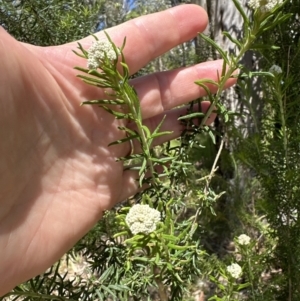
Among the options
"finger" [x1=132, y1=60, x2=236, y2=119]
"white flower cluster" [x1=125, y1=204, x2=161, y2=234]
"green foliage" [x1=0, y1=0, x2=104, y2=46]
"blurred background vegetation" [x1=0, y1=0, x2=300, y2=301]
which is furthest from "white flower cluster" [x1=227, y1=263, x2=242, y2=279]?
"green foliage" [x1=0, y1=0, x2=104, y2=46]

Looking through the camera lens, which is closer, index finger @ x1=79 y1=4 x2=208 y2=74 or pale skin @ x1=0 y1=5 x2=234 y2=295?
pale skin @ x1=0 y1=5 x2=234 y2=295

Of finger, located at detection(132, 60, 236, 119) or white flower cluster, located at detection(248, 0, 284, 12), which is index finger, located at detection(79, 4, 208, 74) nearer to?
finger, located at detection(132, 60, 236, 119)

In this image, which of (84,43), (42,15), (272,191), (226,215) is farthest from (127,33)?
(226,215)

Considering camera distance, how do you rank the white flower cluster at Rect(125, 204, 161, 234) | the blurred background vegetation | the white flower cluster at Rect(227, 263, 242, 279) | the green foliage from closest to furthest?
the white flower cluster at Rect(125, 204, 161, 234), the white flower cluster at Rect(227, 263, 242, 279), the blurred background vegetation, the green foliage

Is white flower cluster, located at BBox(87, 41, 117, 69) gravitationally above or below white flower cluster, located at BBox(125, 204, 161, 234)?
above

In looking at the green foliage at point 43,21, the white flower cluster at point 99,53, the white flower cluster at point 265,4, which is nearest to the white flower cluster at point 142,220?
the white flower cluster at point 99,53

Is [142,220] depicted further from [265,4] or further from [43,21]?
[43,21]
